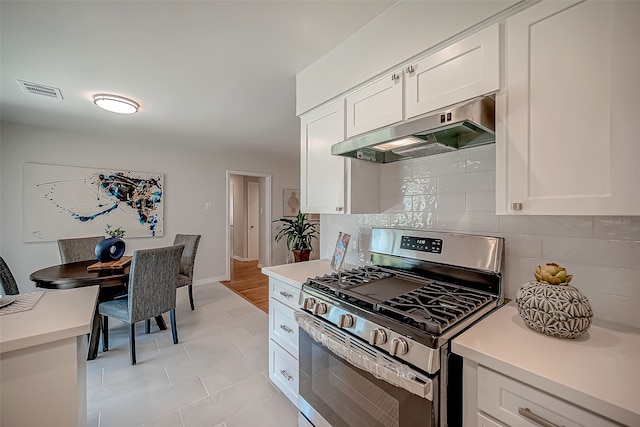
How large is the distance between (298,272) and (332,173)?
28.4 inches

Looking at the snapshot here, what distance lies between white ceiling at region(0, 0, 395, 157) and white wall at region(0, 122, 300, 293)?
0.52 meters

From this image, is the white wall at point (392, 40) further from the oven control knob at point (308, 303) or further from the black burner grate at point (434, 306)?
the oven control knob at point (308, 303)

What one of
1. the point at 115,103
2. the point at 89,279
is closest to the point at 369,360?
the point at 89,279

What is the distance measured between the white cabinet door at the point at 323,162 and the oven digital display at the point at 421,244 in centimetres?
45

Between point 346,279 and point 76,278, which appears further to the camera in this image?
point 76,278

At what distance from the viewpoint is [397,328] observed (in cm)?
97

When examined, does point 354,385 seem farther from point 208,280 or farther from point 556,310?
point 208,280

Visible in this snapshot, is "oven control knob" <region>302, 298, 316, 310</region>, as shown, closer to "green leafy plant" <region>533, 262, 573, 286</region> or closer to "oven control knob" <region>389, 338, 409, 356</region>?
"oven control knob" <region>389, 338, 409, 356</region>

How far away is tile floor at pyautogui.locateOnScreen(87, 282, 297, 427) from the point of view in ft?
5.44

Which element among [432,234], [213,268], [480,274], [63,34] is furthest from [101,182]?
[480,274]

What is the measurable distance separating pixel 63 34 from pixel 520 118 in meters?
2.52

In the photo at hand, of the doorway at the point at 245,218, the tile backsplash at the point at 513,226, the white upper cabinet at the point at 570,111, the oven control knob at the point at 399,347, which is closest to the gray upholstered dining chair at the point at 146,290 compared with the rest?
the tile backsplash at the point at 513,226

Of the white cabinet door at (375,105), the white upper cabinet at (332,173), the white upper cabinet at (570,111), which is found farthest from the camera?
the white upper cabinet at (332,173)

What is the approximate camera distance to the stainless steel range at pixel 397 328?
909 millimetres
